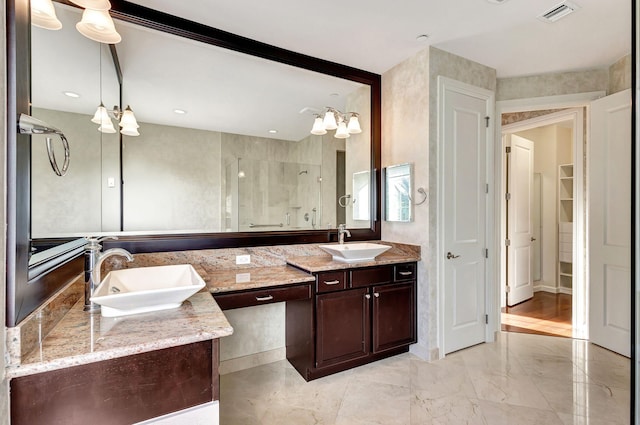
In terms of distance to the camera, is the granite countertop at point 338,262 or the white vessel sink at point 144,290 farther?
the granite countertop at point 338,262

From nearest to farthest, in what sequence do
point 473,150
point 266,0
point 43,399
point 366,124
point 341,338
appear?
point 43,399, point 266,0, point 341,338, point 473,150, point 366,124

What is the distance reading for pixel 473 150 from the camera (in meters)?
2.84

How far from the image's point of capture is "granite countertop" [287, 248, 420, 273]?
2.28 m

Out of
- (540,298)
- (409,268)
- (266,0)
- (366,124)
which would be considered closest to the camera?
(266,0)

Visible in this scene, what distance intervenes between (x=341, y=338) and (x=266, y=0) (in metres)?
2.48

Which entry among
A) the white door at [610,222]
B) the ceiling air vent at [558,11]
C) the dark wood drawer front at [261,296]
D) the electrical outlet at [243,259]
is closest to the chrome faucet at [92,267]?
the dark wood drawer front at [261,296]

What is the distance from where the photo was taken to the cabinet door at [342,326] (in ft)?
7.39

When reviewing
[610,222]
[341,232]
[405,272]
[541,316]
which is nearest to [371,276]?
[405,272]

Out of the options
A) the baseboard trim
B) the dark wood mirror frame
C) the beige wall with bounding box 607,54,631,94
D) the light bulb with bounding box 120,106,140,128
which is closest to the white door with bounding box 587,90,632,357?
the beige wall with bounding box 607,54,631,94

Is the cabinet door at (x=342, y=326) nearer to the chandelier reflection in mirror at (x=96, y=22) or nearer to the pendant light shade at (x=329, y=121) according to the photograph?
the pendant light shade at (x=329, y=121)

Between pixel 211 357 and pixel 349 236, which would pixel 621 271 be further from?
pixel 211 357

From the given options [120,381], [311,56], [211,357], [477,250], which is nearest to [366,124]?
[311,56]

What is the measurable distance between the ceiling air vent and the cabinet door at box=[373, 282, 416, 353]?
228cm

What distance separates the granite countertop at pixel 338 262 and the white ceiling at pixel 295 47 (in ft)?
3.78
